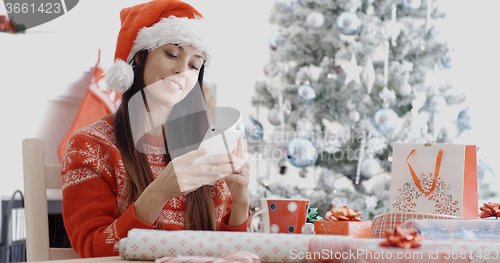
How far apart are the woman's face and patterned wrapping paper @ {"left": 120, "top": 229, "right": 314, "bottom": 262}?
637 mm

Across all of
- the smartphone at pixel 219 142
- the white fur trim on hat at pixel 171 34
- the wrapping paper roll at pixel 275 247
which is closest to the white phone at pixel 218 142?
the smartphone at pixel 219 142

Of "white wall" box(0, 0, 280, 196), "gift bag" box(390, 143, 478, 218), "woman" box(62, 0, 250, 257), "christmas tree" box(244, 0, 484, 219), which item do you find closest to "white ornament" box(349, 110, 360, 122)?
"christmas tree" box(244, 0, 484, 219)

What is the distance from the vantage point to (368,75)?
2.42 metres

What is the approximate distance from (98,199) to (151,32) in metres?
0.43

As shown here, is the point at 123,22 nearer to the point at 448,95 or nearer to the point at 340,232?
the point at 340,232

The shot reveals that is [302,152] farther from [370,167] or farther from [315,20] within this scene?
[315,20]

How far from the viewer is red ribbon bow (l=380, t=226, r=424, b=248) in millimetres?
427

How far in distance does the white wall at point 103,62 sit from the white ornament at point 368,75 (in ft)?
2.81

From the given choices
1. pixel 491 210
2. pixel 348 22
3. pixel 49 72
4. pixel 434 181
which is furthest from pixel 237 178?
pixel 49 72

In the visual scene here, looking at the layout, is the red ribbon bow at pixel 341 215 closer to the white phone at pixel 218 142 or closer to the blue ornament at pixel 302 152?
the white phone at pixel 218 142

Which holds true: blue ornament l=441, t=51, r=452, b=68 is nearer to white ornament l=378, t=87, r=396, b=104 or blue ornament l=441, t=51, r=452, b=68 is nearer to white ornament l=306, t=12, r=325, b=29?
white ornament l=378, t=87, r=396, b=104

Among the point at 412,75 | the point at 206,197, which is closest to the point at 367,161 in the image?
the point at 412,75

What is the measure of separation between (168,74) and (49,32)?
5.85 ft

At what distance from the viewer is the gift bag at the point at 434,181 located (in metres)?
0.82
